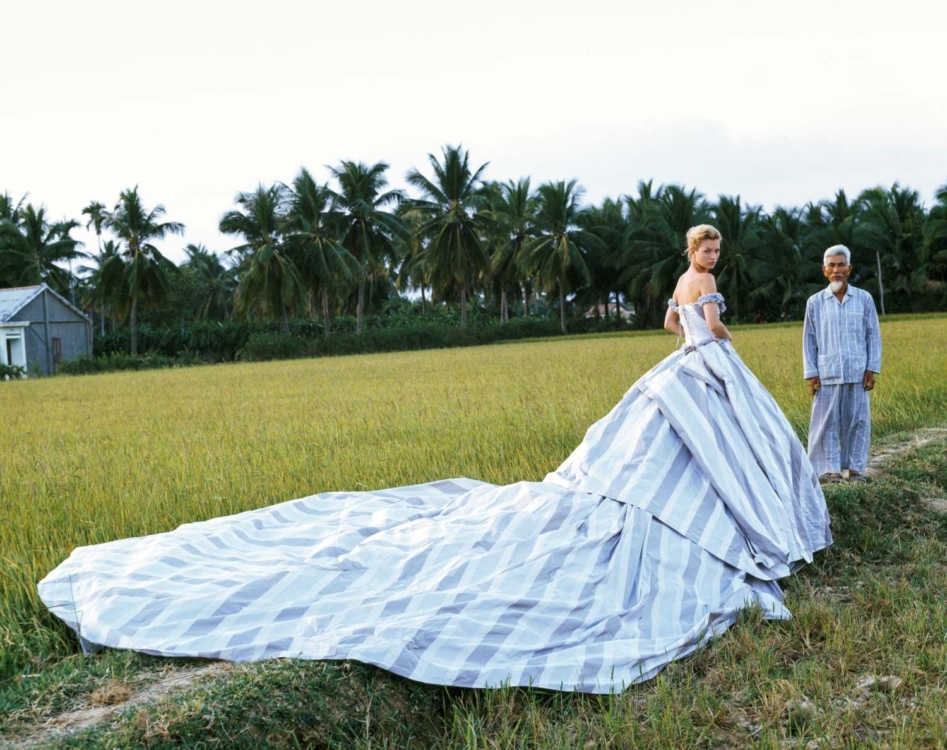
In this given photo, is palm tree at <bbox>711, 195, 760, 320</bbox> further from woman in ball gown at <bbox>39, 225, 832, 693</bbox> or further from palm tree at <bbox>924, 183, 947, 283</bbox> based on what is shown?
woman in ball gown at <bbox>39, 225, 832, 693</bbox>

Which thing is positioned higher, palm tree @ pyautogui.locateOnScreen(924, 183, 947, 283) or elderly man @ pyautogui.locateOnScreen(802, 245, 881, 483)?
palm tree @ pyautogui.locateOnScreen(924, 183, 947, 283)

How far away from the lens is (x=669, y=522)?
3.21 meters

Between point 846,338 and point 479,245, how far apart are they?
3082cm

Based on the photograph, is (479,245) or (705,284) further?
(479,245)

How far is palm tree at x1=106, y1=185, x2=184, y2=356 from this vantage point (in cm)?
3234

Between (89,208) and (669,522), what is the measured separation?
38214mm

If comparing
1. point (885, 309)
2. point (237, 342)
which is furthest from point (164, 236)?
point (885, 309)

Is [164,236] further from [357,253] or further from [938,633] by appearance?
[938,633]

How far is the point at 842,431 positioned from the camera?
208 inches

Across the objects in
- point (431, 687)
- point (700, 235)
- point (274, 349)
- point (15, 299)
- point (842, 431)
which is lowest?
point (431, 687)

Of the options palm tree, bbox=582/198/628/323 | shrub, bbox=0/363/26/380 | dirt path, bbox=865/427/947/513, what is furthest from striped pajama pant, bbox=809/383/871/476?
palm tree, bbox=582/198/628/323

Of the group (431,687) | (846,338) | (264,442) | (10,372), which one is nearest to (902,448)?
(846,338)

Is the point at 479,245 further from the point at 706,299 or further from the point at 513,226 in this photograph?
the point at 706,299

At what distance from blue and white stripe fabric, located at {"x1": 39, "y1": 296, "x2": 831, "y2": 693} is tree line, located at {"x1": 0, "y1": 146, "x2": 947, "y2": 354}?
29990mm
